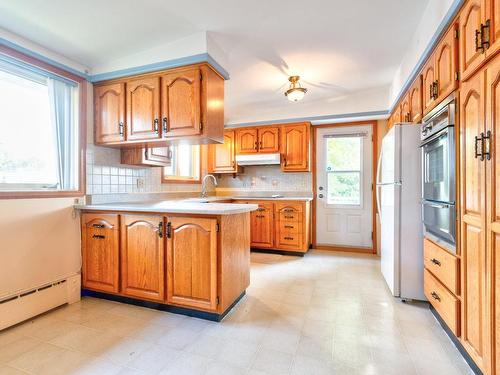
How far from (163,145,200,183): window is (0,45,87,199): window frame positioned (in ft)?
3.73

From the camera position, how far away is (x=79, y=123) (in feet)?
7.93

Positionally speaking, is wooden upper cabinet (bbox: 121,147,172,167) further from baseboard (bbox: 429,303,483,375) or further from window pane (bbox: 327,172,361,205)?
baseboard (bbox: 429,303,483,375)

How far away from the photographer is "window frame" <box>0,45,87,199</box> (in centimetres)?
194

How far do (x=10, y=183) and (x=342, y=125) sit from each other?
165 inches

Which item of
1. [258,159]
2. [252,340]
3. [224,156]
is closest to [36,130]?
[252,340]

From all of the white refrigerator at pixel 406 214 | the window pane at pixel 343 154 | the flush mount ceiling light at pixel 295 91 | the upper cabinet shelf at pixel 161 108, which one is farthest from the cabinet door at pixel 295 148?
the upper cabinet shelf at pixel 161 108

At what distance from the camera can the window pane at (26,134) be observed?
1.95m

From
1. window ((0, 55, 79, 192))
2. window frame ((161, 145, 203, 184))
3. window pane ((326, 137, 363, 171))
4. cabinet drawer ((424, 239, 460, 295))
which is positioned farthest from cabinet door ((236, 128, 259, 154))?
cabinet drawer ((424, 239, 460, 295))

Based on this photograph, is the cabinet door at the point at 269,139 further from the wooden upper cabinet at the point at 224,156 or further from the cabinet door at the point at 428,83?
the cabinet door at the point at 428,83

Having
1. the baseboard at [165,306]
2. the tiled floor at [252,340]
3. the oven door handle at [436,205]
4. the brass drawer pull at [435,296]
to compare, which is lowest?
the tiled floor at [252,340]

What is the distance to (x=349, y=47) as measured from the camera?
2.48 metres

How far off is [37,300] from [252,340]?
5.94 ft

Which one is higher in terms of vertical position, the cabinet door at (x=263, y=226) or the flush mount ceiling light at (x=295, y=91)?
the flush mount ceiling light at (x=295, y=91)

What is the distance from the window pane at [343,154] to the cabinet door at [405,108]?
3.85 ft
